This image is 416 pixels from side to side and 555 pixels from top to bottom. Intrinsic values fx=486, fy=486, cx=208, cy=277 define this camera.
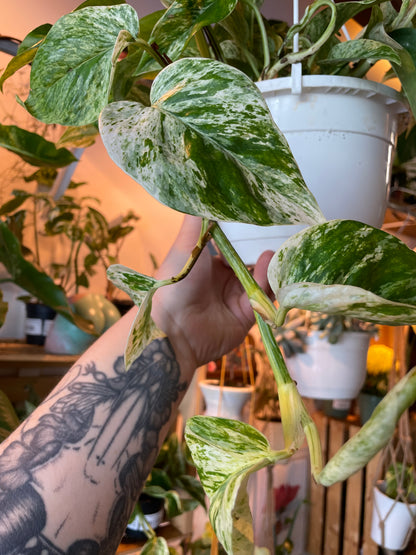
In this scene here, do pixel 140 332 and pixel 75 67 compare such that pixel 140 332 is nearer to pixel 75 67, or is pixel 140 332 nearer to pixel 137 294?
pixel 137 294

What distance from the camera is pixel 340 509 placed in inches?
78.6

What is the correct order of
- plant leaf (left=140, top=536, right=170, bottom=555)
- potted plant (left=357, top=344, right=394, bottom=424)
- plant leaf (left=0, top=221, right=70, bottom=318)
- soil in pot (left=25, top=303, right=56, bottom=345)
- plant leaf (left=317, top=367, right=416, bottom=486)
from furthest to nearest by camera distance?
potted plant (left=357, top=344, right=394, bottom=424), soil in pot (left=25, top=303, right=56, bottom=345), plant leaf (left=0, top=221, right=70, bottom=318), plant leaf (left=140, top=536, right=170, bottom=555), plant leaf (left=317, top=367, right=416, bottom=486)

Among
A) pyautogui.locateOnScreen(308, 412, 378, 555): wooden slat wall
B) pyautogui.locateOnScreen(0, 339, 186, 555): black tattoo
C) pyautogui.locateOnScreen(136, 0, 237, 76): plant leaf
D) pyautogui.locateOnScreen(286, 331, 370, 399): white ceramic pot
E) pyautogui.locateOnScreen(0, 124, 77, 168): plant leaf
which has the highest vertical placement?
pyautogui.locateOnScreen(136, 0, 237, 76): plant leaf

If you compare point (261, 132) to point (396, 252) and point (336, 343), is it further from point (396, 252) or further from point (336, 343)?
point (336, 343)

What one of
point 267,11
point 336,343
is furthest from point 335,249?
A: point 267,11

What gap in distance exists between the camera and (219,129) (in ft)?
0.58

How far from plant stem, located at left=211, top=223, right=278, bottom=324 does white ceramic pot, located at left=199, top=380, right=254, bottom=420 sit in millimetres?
1323

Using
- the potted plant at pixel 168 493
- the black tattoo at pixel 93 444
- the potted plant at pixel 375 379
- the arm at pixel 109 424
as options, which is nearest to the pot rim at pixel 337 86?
the arm at pixel 109 424

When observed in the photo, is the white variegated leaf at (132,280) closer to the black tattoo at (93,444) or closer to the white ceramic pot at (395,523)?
the black tattoo at (93,444)

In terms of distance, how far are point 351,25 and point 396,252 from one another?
1207mm

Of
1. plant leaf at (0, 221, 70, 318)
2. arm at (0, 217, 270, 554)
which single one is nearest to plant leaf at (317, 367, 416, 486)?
arm at (0, 217, 270, 554)

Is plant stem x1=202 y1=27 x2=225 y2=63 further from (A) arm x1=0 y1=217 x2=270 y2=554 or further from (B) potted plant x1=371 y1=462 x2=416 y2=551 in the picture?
(B) potted plant x1=371 y1=462 x2=416 y2=551

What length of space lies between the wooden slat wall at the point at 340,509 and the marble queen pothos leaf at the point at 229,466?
5.88 ft

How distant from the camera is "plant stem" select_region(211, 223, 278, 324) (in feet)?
0.68
